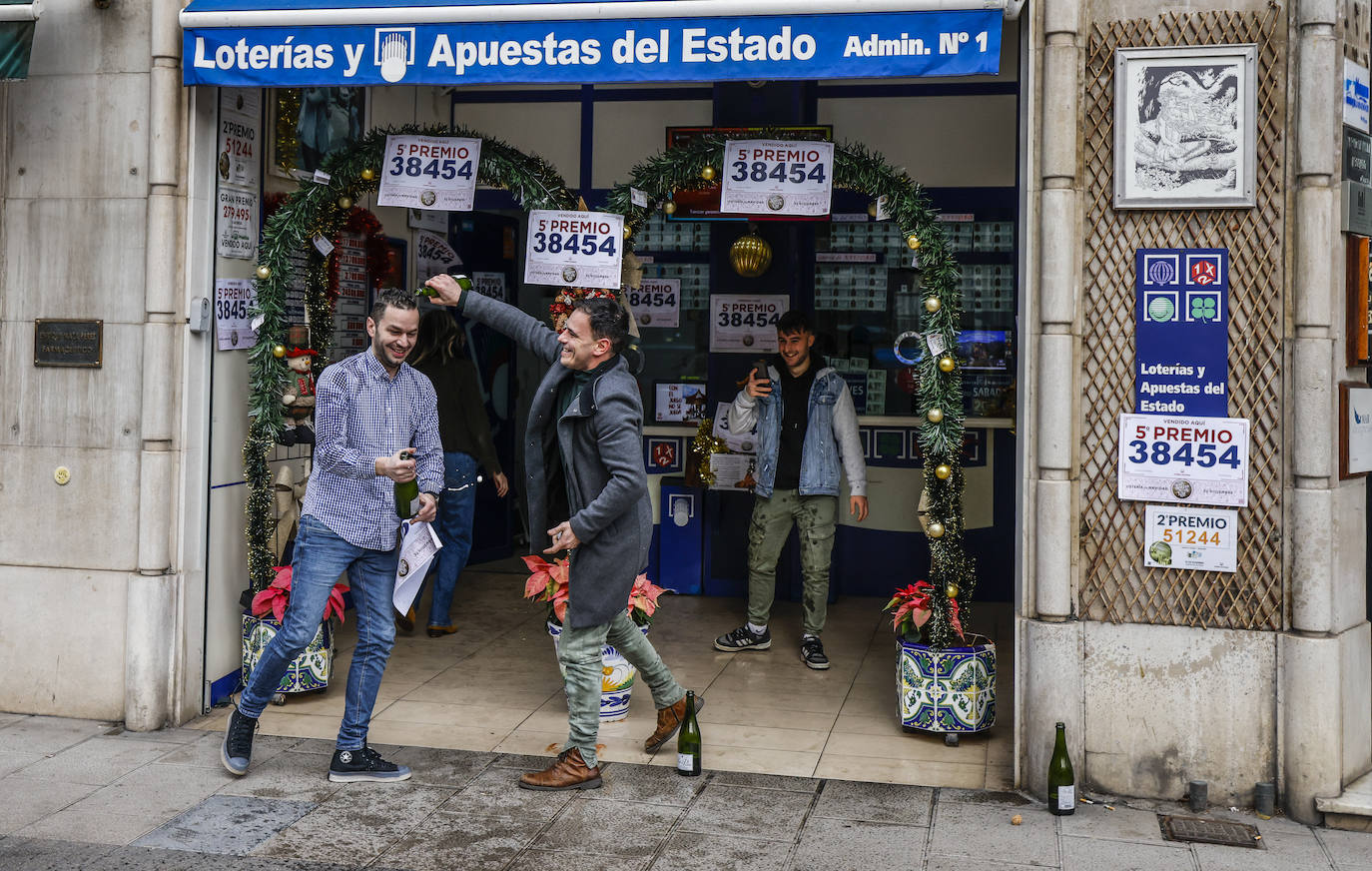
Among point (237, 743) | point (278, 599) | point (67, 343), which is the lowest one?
point (237, 743)

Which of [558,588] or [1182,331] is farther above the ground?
[1182,331]

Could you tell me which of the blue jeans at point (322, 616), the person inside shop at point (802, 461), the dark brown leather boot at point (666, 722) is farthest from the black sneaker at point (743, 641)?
the blue jeans at point (322, 616)

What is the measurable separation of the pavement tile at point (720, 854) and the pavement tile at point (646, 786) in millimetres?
392

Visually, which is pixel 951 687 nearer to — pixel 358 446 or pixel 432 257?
pixel 358 446

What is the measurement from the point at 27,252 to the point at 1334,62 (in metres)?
5.71

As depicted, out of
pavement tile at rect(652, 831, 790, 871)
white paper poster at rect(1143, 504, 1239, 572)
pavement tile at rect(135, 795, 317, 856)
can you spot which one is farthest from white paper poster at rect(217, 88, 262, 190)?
white paper poster at rect(1143, 504, 1239, 572)

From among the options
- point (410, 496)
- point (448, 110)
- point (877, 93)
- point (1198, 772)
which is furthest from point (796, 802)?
point (448, 110)

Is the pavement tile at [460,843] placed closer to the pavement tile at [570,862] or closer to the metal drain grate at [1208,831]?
the pavement tile at [570,862]

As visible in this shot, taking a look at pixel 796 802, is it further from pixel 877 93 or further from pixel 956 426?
pixel 877 93

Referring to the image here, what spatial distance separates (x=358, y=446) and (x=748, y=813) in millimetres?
2114

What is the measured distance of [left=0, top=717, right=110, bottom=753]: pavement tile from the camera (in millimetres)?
6062

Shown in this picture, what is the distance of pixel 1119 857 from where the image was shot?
492cm

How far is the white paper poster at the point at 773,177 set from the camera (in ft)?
21.7

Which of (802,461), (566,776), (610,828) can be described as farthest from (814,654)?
(610,828)
